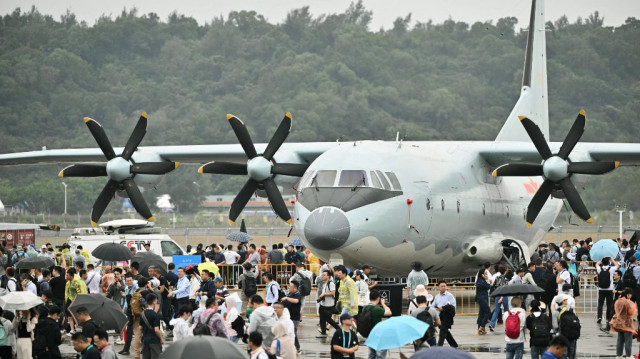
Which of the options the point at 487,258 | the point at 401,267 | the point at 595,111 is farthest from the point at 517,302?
the point at 595,111

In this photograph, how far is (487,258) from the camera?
922 inches

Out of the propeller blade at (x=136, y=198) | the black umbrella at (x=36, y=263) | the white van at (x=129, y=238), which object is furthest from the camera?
the white van at (x=129, y=238)

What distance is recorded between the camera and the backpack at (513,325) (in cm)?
1422

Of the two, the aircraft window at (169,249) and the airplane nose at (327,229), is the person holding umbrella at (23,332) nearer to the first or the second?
the airplane nose at (327,229)

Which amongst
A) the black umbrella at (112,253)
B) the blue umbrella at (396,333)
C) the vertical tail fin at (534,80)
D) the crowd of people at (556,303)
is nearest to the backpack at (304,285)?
the crowd of people at (556,303)

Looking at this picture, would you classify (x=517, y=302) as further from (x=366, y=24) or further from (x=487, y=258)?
(x=366, y=24)

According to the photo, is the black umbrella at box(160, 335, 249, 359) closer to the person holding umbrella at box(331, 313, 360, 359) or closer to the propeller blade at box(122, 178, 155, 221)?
the person holding umbrella at box(331, 313, 360, 359)

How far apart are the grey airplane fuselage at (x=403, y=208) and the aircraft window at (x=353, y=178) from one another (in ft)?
0.06

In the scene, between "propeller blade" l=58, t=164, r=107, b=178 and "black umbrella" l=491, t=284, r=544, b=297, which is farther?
"propeller blade" l=58, t=164, r=107, b=178

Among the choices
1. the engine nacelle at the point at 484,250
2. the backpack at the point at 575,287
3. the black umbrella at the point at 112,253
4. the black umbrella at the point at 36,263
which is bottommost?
the backpack at the point at 575,287

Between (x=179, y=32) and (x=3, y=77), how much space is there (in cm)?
3183

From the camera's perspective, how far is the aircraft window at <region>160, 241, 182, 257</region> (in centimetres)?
2891

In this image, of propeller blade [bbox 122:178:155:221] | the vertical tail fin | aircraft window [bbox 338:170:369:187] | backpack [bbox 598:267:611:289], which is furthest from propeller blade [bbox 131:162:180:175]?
backpack [bbox 598:267:611:289]

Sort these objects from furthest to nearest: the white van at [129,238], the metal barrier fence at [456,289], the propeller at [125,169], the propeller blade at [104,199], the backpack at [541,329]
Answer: the white van at [129,238] < the propeller blade at [104,199] < the propeller at [125,169] < the metal barrier fence at [456,289] < the backpack at [541,329]
